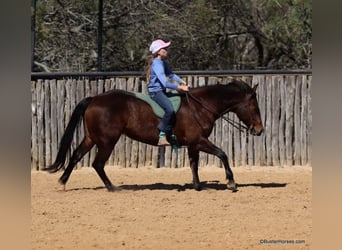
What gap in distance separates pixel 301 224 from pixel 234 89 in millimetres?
3078

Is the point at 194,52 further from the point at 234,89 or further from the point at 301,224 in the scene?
the point at 301,224

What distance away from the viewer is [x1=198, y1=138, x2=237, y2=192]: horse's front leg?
975 centimetres

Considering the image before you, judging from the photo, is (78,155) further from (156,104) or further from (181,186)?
(181,186)

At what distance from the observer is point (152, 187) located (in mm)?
10312

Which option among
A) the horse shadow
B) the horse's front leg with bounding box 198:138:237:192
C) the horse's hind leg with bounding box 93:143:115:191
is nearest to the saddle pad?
the horse's front leg with bounding box 198:138:237:192

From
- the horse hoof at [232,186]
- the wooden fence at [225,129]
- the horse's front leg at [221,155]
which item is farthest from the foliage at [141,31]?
the horse hoof at [232,186]

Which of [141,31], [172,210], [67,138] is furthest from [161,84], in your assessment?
[141,31]

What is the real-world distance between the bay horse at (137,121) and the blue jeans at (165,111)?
0.12 metres

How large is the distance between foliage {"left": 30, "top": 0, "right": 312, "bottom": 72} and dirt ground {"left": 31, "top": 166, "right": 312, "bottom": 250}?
14.6 ft

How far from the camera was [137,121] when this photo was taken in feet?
Result: 32.9

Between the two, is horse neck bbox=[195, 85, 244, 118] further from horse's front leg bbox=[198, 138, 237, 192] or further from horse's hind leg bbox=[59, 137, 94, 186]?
horse's hind leg bbox=[59, 137, 94, 186]

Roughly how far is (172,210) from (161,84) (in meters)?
1.98
